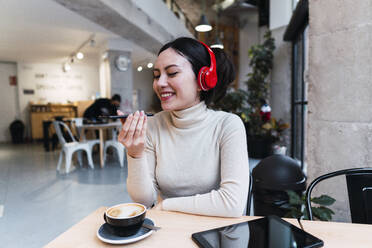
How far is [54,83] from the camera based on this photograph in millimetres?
10047

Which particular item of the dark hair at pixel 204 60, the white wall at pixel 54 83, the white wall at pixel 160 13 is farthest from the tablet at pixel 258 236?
the white wall at pixel 54 83

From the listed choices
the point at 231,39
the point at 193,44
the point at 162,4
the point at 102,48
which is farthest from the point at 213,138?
the point at 231,39

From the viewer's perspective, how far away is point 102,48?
23.5 feet

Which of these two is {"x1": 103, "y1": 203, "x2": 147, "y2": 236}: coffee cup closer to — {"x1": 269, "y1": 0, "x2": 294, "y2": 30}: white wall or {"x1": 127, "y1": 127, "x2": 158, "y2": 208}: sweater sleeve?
{"x1": 127, "y1": 127, "x2": 158, "y2": 208}: sweater sleeve

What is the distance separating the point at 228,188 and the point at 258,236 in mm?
274

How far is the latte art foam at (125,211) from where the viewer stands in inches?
25.2

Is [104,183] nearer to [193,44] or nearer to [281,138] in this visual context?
[193,44]

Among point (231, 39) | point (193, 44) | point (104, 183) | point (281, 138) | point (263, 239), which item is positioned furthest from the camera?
point (231, 39)

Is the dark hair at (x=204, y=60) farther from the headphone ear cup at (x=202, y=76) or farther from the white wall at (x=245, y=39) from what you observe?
the white wall at (x=245, y=39)

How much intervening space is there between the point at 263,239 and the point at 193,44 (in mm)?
763

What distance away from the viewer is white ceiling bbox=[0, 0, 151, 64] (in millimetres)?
4344

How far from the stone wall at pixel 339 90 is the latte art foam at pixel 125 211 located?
1293 millimetres

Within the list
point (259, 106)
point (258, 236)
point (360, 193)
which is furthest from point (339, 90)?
point (259, 106)

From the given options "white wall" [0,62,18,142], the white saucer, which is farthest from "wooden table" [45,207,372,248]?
"white wall" [0,62,18,142]
